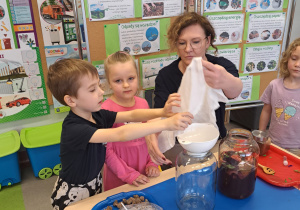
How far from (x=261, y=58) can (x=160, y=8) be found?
3.44ft

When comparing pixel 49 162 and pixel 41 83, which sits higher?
pixel 41 83

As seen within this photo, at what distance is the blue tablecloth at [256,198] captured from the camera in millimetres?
833

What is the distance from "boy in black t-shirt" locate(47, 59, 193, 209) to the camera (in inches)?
32.4

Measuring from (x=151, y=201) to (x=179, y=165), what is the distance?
0.55 ft

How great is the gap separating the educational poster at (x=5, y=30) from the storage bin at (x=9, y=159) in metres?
0.74

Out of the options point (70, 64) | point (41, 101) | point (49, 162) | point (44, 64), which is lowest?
point (49, 162)

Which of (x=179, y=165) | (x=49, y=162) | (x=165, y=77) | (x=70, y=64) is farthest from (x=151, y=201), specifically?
(x=49, y=162)

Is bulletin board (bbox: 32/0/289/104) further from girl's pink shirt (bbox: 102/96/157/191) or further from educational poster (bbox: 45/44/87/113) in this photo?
girl's pink shirt (bbox: 102/96/157/191)

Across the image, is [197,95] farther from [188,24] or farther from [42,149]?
[42,149]

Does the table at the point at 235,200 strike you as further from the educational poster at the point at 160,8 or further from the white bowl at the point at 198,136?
the educational poster at the point at 160,8

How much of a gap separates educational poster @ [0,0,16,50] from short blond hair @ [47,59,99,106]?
1.32 metres

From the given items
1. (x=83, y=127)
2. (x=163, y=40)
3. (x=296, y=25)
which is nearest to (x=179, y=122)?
(x=83, y=127)

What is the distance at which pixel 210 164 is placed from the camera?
935mm

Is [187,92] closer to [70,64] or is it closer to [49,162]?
[70,64]
